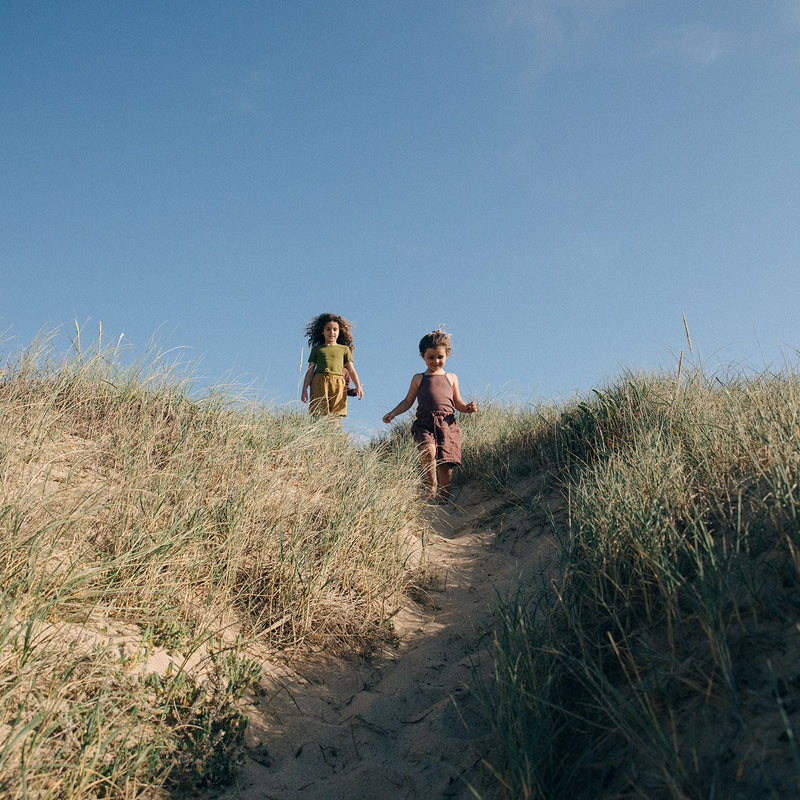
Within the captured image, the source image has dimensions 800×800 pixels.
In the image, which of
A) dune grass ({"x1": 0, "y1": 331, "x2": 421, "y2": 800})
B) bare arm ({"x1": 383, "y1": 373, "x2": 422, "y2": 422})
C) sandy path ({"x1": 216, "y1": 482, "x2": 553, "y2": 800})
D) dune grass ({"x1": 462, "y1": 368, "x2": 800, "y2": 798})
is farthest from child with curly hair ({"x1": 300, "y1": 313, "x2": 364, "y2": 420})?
dune grass ({"x1": 462, "y1": 368, "x2": 800, "y2": 798})

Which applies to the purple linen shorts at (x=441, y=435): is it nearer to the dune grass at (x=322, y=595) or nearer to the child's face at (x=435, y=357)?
the child's face at (x=435, y=357)

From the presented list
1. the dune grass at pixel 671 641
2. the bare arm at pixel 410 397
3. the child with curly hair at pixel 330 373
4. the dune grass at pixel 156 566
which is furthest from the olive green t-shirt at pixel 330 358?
the dune grass at pixel 671 641

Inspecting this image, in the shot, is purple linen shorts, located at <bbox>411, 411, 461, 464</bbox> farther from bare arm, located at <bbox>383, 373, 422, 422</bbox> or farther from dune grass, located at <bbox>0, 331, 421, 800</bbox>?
dune grass, located at <bbox>0, 331, 421, 800</bbox>

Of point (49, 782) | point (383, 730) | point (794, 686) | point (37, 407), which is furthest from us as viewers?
point (37, 407)

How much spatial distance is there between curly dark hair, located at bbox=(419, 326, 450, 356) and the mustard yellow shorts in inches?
71.9

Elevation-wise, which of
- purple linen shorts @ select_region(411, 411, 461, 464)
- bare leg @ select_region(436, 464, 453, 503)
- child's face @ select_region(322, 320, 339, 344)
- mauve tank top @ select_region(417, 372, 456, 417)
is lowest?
bare leg @ select_region(436, 464, 453, 503)

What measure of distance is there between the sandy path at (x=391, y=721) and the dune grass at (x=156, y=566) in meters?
0.16

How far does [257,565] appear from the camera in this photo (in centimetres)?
322

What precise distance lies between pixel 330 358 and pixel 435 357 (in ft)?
6.93

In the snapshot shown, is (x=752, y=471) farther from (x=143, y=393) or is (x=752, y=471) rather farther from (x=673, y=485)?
(x=143, y=393)

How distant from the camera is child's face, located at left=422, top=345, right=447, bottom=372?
672 centimetres

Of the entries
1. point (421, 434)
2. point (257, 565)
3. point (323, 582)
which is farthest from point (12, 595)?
point (421, 434)

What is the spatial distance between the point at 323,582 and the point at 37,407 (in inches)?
98.5

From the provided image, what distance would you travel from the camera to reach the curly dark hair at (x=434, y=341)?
6742mm
